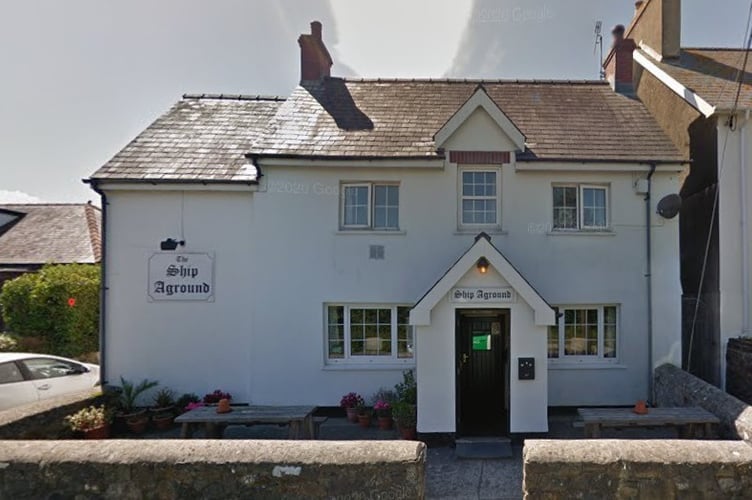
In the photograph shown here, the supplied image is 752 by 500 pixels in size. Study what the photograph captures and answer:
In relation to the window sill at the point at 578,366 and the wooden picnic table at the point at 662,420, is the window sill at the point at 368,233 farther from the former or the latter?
the wooden picnic table at the point at 662,420

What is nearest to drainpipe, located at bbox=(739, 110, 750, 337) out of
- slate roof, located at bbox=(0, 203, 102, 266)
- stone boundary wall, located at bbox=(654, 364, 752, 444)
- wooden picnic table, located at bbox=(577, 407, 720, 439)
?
stone boundary wall, located at bbox=(654, 364, 752, 444)

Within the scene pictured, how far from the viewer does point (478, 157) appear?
9.14m

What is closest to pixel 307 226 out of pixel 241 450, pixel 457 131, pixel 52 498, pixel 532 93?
pixel 457 131

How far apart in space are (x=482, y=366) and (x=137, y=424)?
24.4 feet

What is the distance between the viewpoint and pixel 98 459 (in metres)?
4.52

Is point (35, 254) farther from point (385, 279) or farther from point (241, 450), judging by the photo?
point (241, 450)

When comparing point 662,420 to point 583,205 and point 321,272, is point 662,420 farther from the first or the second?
point 321,272

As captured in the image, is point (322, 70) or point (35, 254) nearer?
point (322, 70)

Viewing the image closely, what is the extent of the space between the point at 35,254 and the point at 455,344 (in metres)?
20.6

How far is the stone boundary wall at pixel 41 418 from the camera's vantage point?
20.7 feet

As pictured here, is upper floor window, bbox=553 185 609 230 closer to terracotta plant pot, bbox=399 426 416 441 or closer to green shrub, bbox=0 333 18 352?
terracotta plant pot, bbox=399 426 416 441

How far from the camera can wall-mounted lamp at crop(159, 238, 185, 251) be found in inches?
358

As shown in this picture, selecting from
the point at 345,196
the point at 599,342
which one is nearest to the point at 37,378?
the point at 345,196

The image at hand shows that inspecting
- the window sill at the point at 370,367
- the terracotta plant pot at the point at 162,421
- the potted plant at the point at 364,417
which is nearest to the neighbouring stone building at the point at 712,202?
the window sill at the point at 370,367
